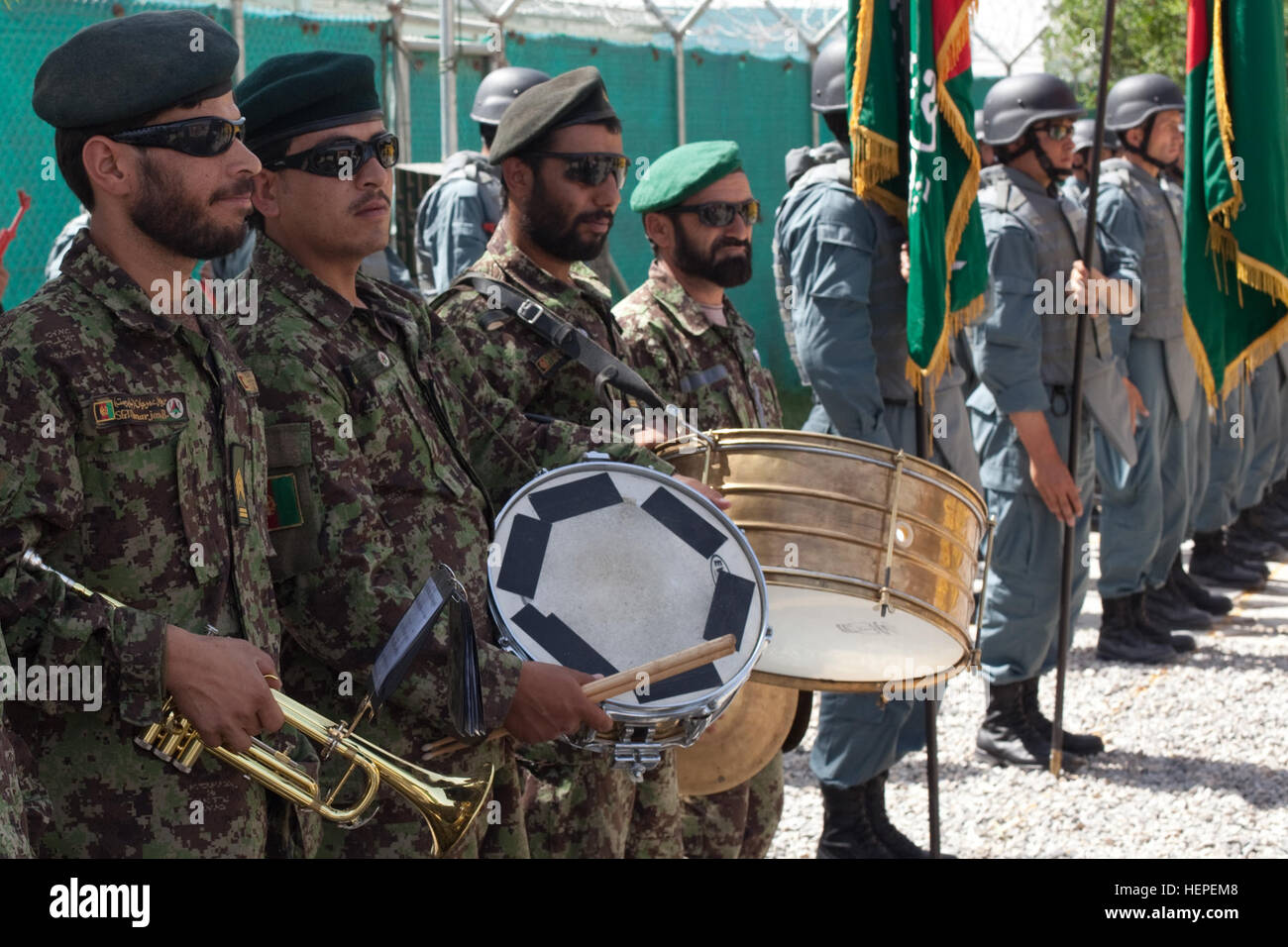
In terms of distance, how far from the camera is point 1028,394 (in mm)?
6172

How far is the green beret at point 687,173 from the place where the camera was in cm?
460

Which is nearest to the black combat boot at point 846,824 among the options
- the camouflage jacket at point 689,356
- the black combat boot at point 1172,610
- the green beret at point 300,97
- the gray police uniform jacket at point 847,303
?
the gray police uniform jacket at point 847,303

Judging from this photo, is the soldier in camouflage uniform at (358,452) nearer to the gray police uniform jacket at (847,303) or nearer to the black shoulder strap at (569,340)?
the black shoulder strap at (569,340)

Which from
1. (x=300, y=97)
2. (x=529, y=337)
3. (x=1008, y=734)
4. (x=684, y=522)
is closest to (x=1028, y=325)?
(x=1008, y=734)

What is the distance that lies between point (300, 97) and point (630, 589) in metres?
1.15

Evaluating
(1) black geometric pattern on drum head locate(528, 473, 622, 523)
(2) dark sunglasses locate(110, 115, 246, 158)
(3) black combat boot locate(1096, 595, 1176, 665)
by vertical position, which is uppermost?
(2) dark sunglasses locate(110, 115, 246, 158)

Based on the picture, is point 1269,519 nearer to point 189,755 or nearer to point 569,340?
point 569,340

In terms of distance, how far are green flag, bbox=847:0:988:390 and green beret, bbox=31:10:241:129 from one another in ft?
8.52

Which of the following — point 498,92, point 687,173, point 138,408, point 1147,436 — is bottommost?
point 1147,436

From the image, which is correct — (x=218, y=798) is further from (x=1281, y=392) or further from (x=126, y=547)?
(x=1281, y=392)

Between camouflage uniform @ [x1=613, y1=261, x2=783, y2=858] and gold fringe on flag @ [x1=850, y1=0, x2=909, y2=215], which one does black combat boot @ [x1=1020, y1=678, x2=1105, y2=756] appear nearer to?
camouflage uniform @ [x1=613, y1=261, x2=783, y2=858]

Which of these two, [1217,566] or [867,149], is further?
[1217,566]

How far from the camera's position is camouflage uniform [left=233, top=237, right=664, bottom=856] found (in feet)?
9.61

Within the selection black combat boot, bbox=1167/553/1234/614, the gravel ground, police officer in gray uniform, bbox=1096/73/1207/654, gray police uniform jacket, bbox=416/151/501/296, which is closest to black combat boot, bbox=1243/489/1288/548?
black combat boot, bbox=1167/553/1234/614
